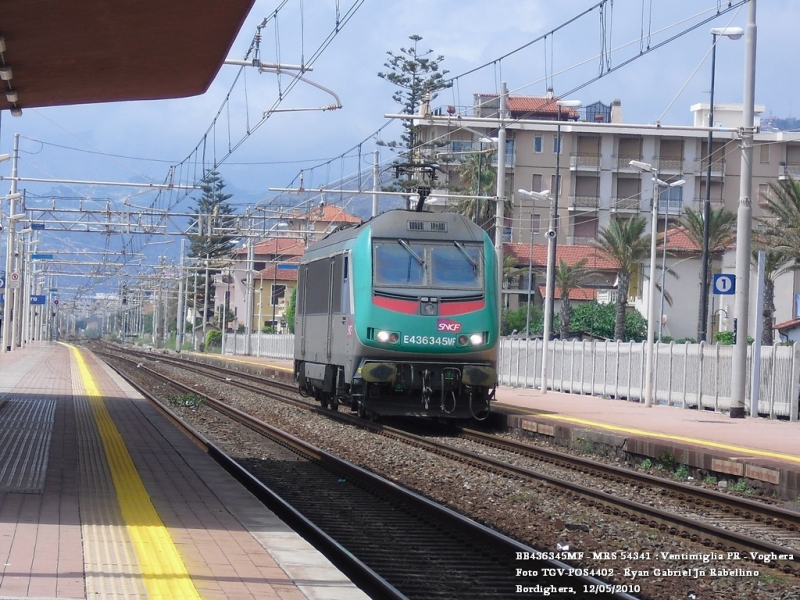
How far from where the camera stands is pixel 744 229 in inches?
875

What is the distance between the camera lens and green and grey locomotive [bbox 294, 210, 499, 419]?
1888 cm

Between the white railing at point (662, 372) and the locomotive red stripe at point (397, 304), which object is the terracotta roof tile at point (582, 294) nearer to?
the white railing at point (662, 372)

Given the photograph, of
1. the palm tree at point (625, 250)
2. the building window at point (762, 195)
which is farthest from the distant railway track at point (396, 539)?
the palm tree at point (625, 250)

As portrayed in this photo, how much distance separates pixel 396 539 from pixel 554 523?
169cm

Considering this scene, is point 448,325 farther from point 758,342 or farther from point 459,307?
point 758,342

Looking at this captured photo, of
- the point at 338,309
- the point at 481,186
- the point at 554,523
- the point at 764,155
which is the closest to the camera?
the point at 554,523

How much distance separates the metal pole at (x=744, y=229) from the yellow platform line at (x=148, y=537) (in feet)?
41.6

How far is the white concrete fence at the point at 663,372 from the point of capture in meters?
22.7

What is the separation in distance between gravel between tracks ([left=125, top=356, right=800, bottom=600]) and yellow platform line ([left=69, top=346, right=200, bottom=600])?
8.81ft

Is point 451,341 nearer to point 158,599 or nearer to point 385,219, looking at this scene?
point 385,219

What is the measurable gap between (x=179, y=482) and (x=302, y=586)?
17.2ft

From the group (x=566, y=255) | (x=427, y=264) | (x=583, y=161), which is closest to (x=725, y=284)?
(x=427, y=264)

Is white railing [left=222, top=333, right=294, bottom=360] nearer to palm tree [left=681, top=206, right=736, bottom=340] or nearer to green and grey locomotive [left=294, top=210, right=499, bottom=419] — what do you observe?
palm tree [left=681, top=206, right=736, bottom=340]

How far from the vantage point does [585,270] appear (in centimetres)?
Answer: 6512
